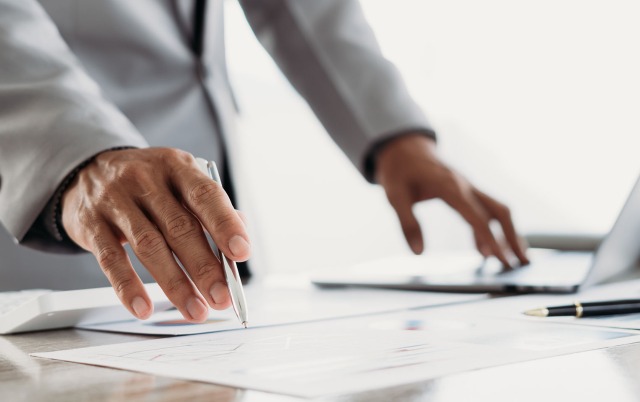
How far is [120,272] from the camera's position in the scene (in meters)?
0.58

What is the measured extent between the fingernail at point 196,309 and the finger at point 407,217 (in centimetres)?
54

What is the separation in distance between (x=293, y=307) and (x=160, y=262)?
0.17m

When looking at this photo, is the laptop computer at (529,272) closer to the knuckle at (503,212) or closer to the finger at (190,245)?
the knuckle at (503,212)

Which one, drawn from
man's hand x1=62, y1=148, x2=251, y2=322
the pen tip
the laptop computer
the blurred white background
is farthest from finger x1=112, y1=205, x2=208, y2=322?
the blurred white background

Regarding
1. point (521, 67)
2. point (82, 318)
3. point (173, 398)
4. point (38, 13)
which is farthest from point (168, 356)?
point (521, 67)

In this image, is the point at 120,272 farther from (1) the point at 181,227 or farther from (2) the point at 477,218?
(2) the point at 477,218

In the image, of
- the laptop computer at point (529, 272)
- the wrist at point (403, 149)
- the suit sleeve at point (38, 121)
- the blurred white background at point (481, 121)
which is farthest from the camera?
the blurred white background at point (481, 121)

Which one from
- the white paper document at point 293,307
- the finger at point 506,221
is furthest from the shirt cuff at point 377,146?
the white paper document at point 293,307

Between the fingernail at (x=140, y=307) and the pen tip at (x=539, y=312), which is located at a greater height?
the pen tip at (x=539, y=312)

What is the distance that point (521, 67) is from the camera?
3295mm

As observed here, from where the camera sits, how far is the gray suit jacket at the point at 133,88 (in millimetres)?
718

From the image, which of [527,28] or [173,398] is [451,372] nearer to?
[173,398]

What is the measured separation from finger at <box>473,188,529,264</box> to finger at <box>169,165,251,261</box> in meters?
0.56

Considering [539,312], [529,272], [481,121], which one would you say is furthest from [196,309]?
[481,121]
